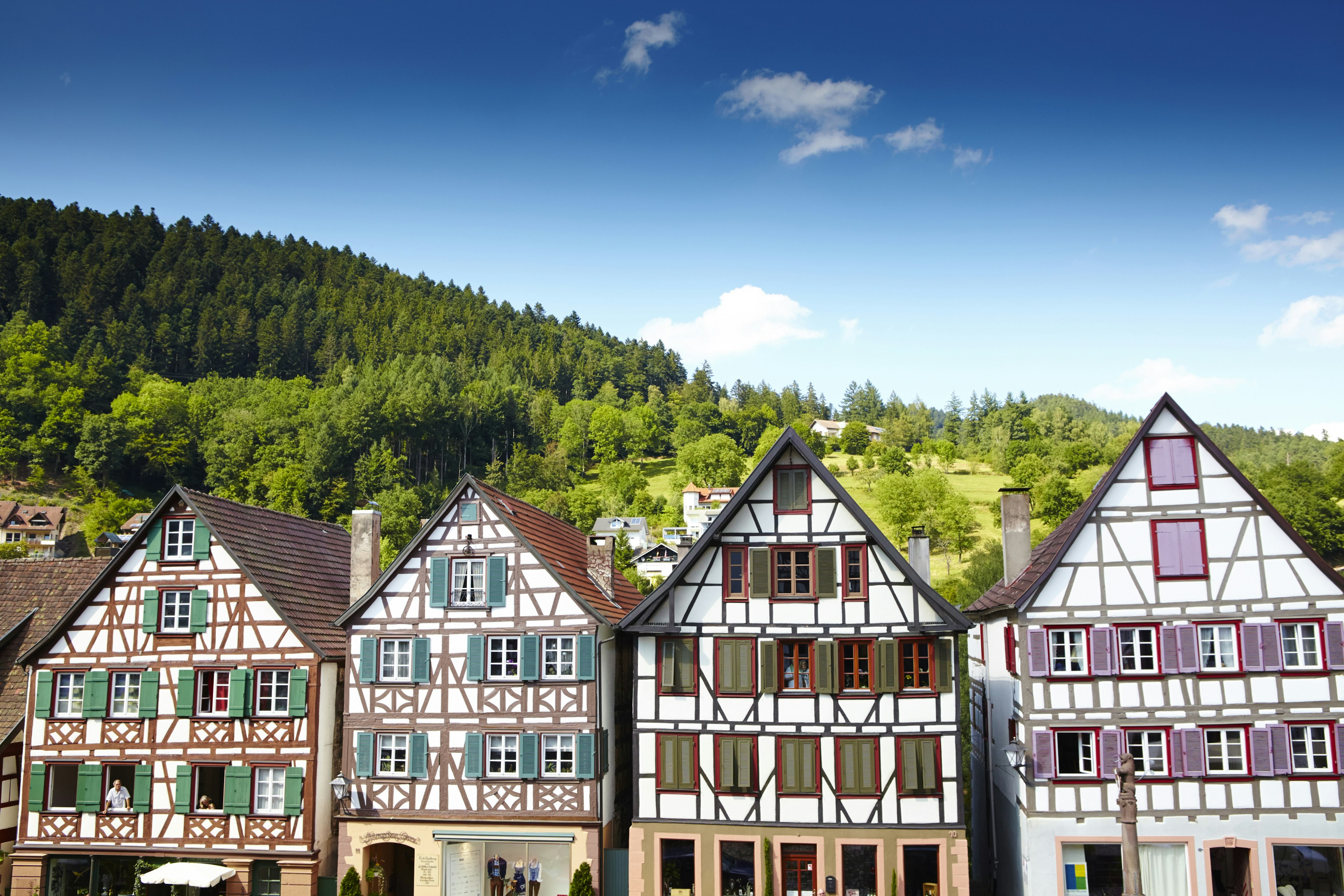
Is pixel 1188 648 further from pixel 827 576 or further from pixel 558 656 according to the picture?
pixel 558 656

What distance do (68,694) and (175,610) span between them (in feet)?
12.8

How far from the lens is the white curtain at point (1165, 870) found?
915 inches

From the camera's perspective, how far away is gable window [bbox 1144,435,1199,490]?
80.7ft

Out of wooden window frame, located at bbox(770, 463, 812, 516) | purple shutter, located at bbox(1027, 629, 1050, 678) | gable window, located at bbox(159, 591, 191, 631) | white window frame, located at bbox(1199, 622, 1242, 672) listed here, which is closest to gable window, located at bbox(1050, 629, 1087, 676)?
purple shutter, located at bbox(1027, 629, 1050, 678)

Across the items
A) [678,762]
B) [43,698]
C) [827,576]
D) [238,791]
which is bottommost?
[238,791]

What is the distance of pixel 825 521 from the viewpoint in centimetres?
2516

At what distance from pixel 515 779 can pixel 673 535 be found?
91.2 meters

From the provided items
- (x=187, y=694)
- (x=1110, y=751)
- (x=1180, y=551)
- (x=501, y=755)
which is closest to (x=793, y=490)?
(x=1180, y=551)

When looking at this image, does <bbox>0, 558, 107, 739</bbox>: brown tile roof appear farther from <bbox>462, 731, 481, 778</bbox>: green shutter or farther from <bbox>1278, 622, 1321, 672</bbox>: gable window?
<bbox>1278, 622, 1321, 672</bbox>: gable window

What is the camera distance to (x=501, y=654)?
85.7 ft

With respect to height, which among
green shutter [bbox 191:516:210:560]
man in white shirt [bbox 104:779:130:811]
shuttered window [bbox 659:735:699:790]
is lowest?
man in white shirt [bbox 104:779:130:811]

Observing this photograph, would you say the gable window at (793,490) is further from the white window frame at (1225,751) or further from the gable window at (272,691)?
the gable window at (272,691)

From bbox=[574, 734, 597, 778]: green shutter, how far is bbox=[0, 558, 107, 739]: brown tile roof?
640 inches

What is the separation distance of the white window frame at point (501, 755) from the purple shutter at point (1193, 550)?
17.3 metres
